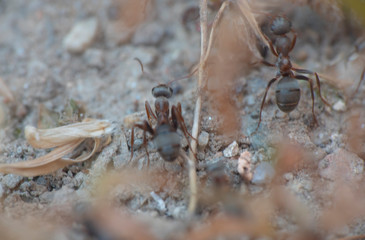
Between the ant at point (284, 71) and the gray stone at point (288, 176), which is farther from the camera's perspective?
the ant at point (284, 71)

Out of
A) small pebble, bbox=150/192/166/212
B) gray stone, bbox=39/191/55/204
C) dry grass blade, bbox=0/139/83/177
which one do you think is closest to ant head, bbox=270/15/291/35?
small pebble, bbox=150/192/166/212

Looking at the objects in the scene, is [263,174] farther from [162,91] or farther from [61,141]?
[61,141]

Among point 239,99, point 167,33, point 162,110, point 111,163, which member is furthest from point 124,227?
point 167,33

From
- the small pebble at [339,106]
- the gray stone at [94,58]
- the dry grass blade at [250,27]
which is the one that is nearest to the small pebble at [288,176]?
the small pebble at [339,106]

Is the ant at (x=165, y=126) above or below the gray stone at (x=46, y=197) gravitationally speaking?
above

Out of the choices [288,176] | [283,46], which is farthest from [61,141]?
[283,46]

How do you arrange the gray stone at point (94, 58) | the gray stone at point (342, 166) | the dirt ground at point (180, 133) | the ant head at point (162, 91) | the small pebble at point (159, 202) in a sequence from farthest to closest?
the gray stone at point (94, 58)
the ant head at point (162, 91)
the gray stone at point (342, 166)
the small pebble at point (159, 202)
the dirt ground at point (180, 133)

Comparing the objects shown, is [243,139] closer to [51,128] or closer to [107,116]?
[107,116]

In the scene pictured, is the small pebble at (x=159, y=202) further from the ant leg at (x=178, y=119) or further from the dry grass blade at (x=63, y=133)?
the dry grass blade at (x=63, y=133)

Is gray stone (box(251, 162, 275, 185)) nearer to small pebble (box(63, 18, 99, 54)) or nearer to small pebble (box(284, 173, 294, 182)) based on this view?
small pebble (box(284, 173, 294, 182))

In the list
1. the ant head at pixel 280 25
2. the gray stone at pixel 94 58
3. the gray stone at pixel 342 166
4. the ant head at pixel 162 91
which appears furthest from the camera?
the gray stone at pixel 94 58
